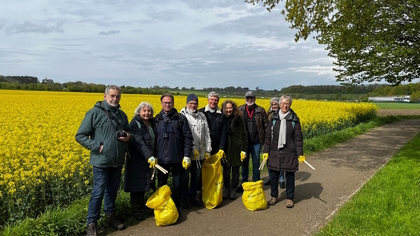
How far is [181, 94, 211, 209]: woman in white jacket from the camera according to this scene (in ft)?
17.8

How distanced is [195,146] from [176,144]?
527 millimetres

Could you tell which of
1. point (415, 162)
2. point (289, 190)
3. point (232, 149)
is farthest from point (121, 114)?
point (415, 162)

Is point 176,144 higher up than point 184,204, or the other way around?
point 176,144

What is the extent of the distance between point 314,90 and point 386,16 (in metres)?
46.3

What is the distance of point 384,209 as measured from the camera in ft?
16.9

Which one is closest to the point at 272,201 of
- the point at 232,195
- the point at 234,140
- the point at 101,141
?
the point at 232,195

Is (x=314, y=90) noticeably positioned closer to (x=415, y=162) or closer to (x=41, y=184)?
(x=415, y=162)

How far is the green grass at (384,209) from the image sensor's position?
4435 millimetres

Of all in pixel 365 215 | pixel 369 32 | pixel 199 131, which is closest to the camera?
pixel 365 215

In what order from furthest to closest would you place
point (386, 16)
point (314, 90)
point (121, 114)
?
1. point (314, 90)
2. point (386, 16)
3. point (121, 114)

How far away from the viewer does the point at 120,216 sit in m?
4.95

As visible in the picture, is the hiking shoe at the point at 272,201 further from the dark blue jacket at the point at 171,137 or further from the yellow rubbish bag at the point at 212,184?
the dark blue jacket at the point at 171,137

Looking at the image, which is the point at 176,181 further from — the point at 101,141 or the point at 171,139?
the point at 101,141

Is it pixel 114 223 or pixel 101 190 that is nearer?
pixel 101 190
